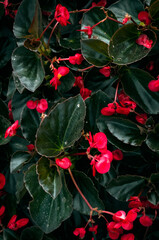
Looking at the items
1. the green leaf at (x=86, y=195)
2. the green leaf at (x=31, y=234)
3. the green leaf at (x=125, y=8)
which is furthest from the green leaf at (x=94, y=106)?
the green leaf at (x=31, y=234)

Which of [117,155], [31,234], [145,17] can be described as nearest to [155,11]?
[145,17]

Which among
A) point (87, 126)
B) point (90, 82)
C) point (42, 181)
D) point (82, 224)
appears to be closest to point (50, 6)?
point (90, 82)

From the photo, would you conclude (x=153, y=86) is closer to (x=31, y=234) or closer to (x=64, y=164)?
(x=64, y=164)

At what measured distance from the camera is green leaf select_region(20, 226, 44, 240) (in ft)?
2.79

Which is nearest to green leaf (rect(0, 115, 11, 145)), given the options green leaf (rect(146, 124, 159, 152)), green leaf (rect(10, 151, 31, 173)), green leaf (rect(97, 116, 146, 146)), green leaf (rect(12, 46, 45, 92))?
green leaf (rect(10, 151, 31, 173))

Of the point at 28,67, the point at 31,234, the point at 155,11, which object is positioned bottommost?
the point at 31,234

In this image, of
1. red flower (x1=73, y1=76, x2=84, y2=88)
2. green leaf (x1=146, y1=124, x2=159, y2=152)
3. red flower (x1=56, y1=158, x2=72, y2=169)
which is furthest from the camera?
red flower (x1=73, y1=76, x2=84, y2=88)

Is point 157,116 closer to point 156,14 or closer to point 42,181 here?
point 156,14

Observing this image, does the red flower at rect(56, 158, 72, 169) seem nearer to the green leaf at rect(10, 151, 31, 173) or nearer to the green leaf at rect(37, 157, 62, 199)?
the green leaf at rect(37, 157, 62, 199)

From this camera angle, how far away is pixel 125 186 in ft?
2.57

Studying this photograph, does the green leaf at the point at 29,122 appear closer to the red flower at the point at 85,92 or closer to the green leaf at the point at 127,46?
A: the red flower at the point at 85,92

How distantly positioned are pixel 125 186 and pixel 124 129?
0.59 ft

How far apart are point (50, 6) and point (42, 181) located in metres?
0.58

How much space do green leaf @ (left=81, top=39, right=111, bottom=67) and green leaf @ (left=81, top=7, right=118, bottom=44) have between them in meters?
0.06
